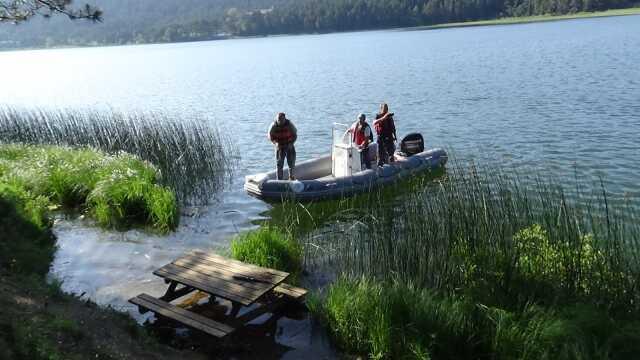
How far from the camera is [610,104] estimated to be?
20.3 metres

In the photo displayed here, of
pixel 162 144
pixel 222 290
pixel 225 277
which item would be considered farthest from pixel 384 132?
pixel 222 290

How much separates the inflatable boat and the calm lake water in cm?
62

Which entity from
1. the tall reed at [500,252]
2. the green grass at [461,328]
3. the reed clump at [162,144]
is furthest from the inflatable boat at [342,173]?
the green grass at [461,328]

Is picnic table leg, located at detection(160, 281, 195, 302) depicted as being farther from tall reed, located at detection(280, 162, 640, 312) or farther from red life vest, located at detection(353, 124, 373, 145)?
red life vest, located at detection(353, 124, 373, 145)

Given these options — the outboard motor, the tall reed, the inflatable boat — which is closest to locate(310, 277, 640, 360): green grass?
the tall reed

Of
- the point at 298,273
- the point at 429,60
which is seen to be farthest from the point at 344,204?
the point at 429,60

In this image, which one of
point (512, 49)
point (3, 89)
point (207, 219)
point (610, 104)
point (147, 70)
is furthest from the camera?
point (147, 70)

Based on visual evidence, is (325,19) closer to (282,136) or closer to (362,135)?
(362,135)

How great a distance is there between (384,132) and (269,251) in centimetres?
585

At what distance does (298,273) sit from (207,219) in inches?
152

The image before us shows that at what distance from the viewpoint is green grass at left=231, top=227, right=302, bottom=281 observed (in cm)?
798

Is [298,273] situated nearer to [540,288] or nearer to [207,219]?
[540,288]

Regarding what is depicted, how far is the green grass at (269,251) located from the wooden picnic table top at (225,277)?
57 centimetres

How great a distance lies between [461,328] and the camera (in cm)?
581
